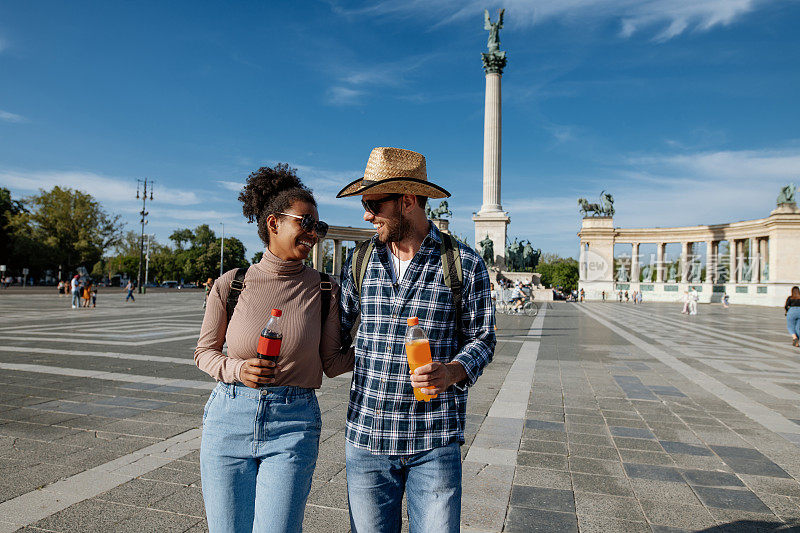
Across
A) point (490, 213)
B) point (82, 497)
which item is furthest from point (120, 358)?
point (490, 213)

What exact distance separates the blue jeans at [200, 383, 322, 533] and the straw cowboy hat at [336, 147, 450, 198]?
0.93m

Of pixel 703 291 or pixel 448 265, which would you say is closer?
pixel 448 265

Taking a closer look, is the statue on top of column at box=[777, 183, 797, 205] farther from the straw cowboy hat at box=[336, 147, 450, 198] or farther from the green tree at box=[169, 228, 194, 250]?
the green tree at box=[169, 228, 194, 250]

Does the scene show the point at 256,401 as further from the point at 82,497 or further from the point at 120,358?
the point at 120,358

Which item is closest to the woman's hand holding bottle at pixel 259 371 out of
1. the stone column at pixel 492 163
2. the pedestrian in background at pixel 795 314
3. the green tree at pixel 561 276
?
the pedestrian in background at pixel 795 314

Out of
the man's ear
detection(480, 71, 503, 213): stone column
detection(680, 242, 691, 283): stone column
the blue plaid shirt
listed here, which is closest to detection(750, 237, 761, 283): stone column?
detection(680, 242, 691, 283): stone column

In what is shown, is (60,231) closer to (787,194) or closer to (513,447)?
Answer: (513,447)

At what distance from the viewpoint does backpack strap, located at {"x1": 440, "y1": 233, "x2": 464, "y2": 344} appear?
6.95 feet

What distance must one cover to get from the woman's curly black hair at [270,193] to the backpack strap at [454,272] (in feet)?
2.17

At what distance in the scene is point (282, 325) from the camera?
6.86 feet

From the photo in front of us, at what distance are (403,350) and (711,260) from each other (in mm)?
71653

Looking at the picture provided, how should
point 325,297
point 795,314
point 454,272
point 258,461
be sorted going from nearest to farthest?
point 258,461, point 454,272, point 325,297, point 795,314

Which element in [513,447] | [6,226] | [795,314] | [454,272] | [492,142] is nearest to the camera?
[454,272]

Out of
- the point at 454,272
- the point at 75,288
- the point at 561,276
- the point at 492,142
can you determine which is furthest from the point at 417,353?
the point at 561,276
